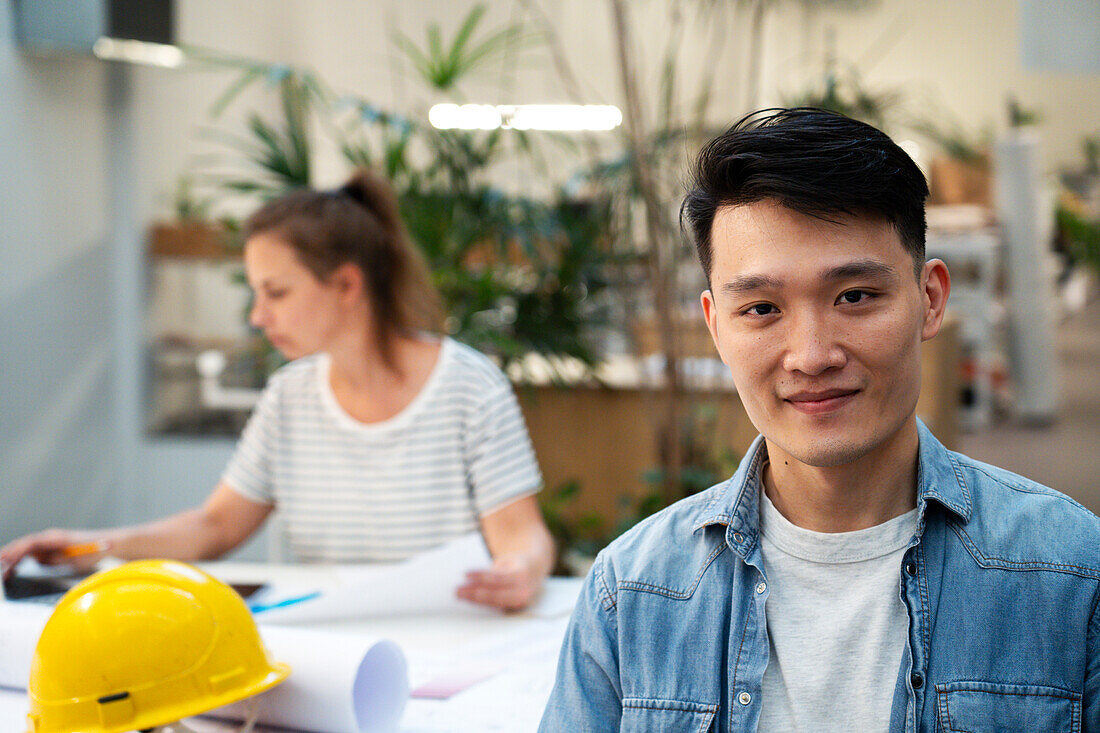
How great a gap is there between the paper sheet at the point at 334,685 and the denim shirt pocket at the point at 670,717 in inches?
14.9

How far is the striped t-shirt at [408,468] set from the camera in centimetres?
207

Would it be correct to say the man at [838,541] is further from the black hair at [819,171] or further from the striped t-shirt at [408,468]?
the striped t-shirt at [408,468]

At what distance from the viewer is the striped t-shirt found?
6.78ft

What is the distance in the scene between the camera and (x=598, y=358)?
11.0ft

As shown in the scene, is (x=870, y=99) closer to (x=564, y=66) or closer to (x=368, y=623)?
(x=564, y=66)

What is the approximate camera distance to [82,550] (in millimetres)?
1872

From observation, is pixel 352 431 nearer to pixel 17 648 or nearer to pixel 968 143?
pixel 17 648

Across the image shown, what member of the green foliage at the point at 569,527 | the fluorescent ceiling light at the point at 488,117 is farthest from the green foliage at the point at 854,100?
the green foliage at the point at 569,527

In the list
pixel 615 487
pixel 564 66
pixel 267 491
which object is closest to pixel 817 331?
pixel 267 491

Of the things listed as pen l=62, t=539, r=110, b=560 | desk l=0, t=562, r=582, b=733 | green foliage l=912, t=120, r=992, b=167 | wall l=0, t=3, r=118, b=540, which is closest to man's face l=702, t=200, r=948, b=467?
desk l=0, t=562, r=582, b=733

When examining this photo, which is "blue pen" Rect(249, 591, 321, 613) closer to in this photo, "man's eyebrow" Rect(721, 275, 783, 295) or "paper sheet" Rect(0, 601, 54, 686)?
"paper sheet" Rect(0, 601, 54, 686)

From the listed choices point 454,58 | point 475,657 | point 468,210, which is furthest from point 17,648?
point 454,58

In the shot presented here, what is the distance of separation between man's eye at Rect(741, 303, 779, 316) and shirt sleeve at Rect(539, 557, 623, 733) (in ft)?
1.04

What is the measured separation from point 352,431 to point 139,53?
2.74 meters
